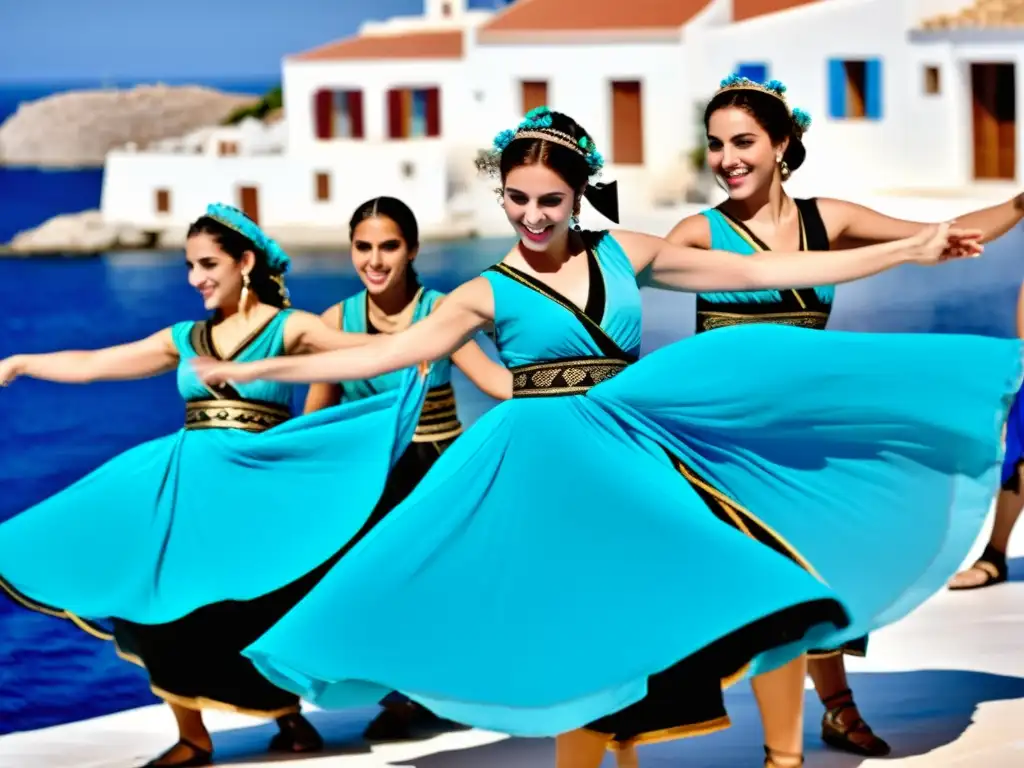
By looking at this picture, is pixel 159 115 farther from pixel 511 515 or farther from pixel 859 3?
pixel 511 515

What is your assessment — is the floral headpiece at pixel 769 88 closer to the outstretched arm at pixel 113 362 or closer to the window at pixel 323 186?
the outstretched arm at pixel 113 362

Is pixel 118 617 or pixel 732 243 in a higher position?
pixel 732 243

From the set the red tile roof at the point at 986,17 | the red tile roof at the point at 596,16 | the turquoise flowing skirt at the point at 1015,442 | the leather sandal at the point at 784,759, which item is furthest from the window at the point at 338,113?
the leather sandal at the point at 784,759

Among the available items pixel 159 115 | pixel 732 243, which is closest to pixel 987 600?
pixel 732 243

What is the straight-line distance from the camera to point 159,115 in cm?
7825

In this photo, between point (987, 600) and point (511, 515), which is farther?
point (987, 600)

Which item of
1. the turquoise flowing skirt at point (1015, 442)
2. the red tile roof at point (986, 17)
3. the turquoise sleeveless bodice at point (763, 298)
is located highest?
the red tile roof at point (986, 17)

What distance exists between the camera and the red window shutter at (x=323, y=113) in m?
48.1

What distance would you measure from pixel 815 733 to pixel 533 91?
39343 millimetres

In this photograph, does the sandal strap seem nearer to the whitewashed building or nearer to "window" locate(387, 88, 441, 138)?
the whitewashed building

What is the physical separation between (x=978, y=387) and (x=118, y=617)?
246 cm

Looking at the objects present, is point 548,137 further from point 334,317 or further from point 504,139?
point 334,317

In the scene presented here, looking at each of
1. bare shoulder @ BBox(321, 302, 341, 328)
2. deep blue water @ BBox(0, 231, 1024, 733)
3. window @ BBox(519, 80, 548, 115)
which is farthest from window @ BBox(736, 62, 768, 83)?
bare shoulder @ BBox(321, 302, 341, 328)

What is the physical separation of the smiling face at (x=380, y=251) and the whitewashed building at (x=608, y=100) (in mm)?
31281
